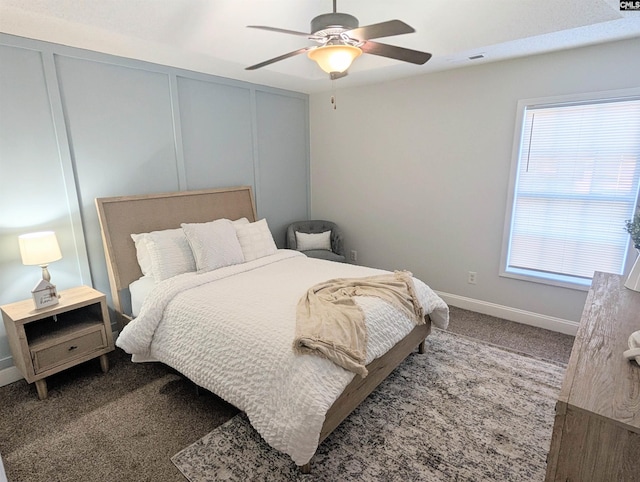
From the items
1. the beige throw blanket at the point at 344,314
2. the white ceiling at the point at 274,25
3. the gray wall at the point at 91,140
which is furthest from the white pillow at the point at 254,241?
the white ceiling at the point at 274,25

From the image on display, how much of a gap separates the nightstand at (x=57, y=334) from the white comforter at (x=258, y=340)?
30 centimetres

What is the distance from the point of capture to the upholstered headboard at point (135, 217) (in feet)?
9.50

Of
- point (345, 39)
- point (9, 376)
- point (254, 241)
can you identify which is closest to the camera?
point (345, 39)

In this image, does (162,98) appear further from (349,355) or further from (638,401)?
(638,401)

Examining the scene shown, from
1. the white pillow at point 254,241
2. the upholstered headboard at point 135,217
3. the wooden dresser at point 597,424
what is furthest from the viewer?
the white pillow at point 254,241

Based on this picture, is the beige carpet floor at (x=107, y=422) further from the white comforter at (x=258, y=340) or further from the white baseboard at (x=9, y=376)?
the white comforter at (x=258, y=340)

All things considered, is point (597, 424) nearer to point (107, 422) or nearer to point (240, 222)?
point (107, 422)

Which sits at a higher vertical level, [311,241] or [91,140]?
[91,140]

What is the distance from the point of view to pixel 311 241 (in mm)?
4250

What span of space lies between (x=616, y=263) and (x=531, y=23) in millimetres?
2045

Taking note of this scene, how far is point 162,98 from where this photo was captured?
3.18 metres

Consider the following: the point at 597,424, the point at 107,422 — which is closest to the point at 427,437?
the point at 597,424

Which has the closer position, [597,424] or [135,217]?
[597,424]

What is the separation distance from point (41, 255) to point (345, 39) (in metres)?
2.38
